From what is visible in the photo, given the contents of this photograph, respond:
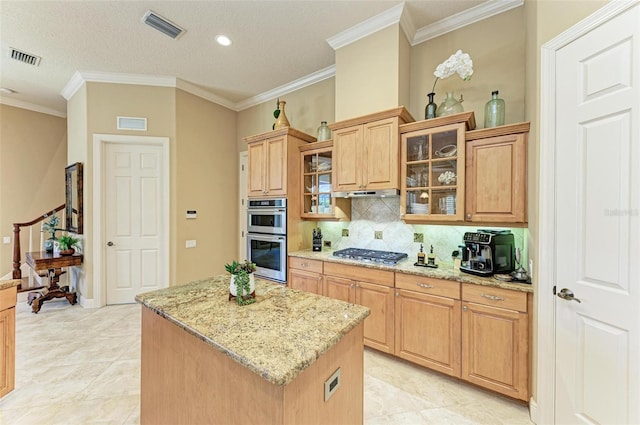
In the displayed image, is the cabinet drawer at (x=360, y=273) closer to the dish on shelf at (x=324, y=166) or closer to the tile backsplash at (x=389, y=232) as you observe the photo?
the tile backsplash at (x=389, y=232)

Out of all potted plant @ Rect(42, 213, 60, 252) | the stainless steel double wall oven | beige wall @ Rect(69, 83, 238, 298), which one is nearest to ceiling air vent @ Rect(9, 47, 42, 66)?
beige wall @ Rect(69, 83, 238, 298)

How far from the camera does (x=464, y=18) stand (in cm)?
261

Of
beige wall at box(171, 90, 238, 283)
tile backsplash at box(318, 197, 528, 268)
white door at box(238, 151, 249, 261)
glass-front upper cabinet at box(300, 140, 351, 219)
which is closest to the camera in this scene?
tile backsplash at box(318, 197, 528, 268)

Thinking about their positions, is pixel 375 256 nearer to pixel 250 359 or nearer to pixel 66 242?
pixel 250 359

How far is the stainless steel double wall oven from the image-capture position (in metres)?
3.21

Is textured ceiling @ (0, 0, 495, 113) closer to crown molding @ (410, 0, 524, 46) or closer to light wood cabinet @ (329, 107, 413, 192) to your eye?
crown molding @ (410, 0, 524, 46)

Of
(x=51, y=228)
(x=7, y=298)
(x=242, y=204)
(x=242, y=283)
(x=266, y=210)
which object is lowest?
(x=7, y=298)

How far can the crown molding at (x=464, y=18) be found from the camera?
2422 mm

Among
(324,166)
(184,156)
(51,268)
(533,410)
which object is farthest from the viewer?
(184,156)

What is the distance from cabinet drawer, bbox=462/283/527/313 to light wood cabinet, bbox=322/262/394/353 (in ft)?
2.04

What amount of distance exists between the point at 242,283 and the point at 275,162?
2111mm

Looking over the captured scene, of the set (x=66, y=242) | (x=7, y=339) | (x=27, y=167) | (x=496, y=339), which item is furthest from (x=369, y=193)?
(x=27, y=167)

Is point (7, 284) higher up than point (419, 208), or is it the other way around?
point (419, 208)

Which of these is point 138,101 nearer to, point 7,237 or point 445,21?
point 7,237
